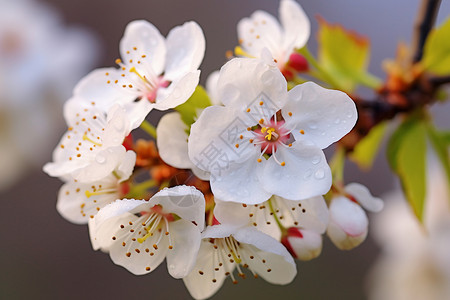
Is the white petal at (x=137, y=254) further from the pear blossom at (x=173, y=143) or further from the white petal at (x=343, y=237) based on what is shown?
the white petal at (x=343, y=237)

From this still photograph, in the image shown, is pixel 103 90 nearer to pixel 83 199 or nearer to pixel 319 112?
pixel 83 199

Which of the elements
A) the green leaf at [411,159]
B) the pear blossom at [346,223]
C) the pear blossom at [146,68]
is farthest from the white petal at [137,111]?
the green leaf at [411,159]

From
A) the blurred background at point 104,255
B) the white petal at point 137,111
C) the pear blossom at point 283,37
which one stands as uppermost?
the white petal at point 137,111

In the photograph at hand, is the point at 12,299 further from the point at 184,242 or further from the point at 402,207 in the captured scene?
the point at 184,242

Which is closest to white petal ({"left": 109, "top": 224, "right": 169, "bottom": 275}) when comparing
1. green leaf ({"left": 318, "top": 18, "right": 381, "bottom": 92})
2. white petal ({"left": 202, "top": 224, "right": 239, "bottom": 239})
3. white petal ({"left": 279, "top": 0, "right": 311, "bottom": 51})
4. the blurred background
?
white petal ({"left": 202, "top": 224, "right": 239, "bottom": 239})

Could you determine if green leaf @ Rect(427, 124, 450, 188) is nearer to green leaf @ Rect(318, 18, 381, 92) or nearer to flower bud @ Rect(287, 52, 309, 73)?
green leaf @ Rect(318, 18, 381, 92)

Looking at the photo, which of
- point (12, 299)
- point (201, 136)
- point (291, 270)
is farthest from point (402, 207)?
point (12, 299)

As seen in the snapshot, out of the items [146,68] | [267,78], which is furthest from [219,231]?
[146,68]
